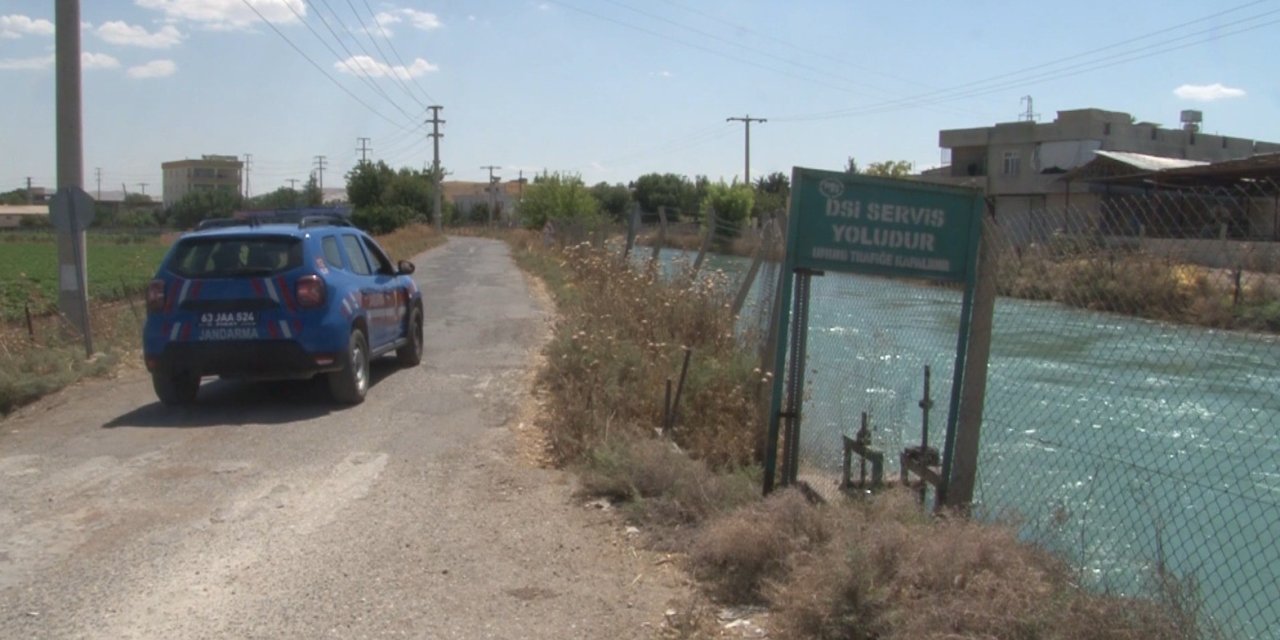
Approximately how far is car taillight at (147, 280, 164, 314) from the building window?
4997 centimetres

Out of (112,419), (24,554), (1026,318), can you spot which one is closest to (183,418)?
(112,419)

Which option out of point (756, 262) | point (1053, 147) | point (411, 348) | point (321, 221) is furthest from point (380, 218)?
point (756, 262)

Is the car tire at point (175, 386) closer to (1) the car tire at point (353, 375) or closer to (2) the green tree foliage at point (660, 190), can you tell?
(1) the car tire at point (353, 375)

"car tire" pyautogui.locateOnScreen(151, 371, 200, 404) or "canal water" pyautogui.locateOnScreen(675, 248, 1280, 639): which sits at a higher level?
"canal water" pyautogui.locateOnScreen(675, 248, 1280, 639)

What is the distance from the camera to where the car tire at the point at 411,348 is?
13008 millimetres

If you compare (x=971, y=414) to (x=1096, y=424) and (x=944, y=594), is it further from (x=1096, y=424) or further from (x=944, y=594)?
(x=1096, y=424)

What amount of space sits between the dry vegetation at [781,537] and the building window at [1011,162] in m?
48.4

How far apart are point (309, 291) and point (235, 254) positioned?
768 mm

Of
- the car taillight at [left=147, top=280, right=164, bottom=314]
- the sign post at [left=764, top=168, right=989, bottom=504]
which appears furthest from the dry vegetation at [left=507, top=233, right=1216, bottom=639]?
the car taillight at [left=147, top=280, right=164, bottom=314]

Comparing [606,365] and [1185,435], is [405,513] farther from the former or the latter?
[1185,435]

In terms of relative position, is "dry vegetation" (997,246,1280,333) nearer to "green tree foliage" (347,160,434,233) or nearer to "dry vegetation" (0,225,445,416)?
"dry vegetation" (0,225,445,416)

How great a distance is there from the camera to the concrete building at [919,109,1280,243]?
51594mm

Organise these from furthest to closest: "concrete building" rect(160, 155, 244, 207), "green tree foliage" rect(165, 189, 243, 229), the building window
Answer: "concrete building" rect(160, 155, 244, 207) < "green tree foliage" rect(165, 189, 243, 229) < the building window

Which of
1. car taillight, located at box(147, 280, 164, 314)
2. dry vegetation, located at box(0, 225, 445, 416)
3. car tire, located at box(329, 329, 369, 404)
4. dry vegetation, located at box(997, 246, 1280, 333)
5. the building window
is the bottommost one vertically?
dry vegetation, located at box(0, 225, 445, 416)
